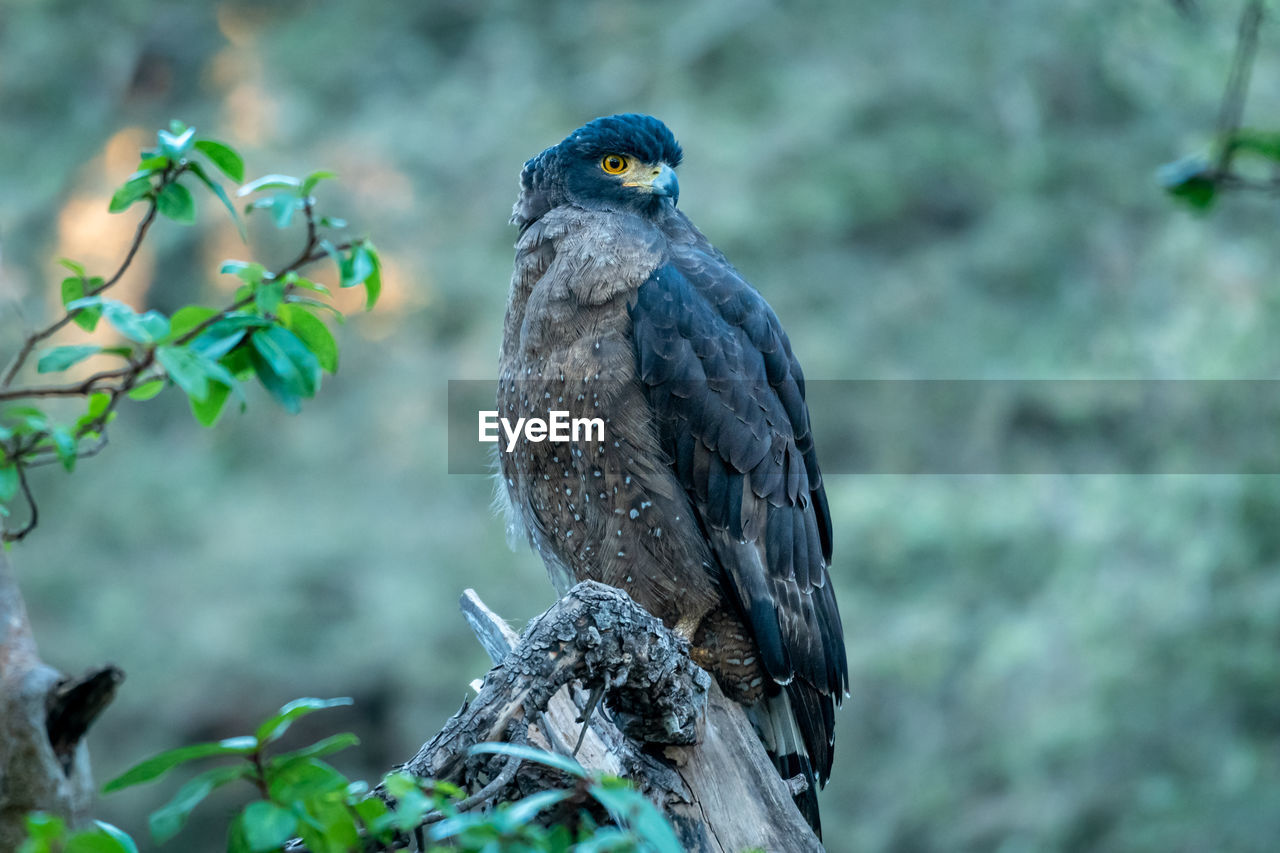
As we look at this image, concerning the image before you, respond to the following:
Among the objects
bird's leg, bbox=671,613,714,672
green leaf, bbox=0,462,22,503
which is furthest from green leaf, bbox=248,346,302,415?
bird's leg, bbox=671,613,714,672

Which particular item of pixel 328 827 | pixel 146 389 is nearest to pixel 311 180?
pixel 146 389

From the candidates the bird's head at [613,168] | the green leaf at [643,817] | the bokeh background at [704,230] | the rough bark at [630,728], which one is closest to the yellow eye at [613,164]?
the bird's head at [613,168]

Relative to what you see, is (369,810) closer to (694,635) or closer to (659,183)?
(694,635)

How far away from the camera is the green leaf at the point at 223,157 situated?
166 cm

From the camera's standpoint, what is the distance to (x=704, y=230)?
27.7 ft

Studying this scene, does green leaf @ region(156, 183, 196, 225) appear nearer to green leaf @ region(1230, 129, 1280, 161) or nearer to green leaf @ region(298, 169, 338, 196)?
green leaf @ region(298, 169, 338, 196)

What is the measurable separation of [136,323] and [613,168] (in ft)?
6.90

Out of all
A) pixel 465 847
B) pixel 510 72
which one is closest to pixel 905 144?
pixel 510 72

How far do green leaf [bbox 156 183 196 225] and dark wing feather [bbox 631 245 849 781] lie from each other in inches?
56.2

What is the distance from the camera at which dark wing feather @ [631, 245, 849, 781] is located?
10.1ft

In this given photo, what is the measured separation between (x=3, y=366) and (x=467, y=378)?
3.20 metres

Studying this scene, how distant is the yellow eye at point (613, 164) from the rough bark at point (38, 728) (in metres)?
2.48

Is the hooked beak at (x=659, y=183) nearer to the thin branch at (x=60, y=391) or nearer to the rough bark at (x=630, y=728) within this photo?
the rough bark at (x=630, y=728)

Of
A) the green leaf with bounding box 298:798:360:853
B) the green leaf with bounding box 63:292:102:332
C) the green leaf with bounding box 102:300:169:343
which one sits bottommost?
the green leaf with bounding box 298:798:360:853
